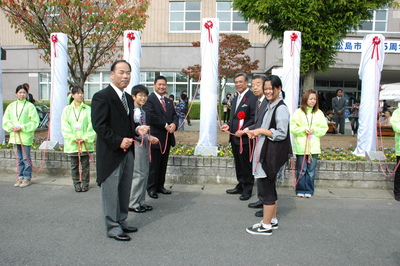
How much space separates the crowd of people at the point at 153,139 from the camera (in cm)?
371

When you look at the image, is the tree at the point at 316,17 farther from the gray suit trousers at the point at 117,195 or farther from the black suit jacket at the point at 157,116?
the gray suit trousers at the point at 117,195

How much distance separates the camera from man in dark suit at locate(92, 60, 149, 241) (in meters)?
3.57

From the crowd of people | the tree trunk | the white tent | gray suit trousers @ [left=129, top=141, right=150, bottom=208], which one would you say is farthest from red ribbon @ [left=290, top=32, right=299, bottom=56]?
the white tent

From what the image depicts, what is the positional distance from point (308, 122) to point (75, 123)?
4.03 metres

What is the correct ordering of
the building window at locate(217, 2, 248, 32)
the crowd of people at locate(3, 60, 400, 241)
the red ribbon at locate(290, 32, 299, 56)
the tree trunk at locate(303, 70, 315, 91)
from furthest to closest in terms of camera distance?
the building window at locate(217, 2, 248, 32), the tree trunk at locate(303, 70, 315, 91), the red ribbon at locate(290, 32, 299, 56), the crowd of people at locate(3, 60, 400, 241)

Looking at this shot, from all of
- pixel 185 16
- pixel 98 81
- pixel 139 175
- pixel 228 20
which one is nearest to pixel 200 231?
pixel 139 175

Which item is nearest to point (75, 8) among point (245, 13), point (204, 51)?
point (204, 51)

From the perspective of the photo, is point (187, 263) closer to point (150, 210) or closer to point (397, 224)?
point (150, 210)

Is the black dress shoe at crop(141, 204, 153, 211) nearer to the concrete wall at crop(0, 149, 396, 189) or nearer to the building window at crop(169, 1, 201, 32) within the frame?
the concrete wall at crop(0, 149, 396, 189)

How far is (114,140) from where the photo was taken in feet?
11.6

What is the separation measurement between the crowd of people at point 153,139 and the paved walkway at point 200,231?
0.24 metres

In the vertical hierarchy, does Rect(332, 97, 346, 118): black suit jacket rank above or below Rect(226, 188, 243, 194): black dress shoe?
above

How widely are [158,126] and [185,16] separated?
56.6 feet

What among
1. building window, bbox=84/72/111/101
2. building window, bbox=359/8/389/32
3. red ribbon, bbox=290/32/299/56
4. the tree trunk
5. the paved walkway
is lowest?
the paved walkway
